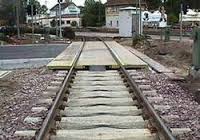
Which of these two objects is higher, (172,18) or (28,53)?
(172,18)

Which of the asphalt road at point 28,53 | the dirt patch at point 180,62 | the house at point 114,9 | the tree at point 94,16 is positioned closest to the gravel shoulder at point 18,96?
the dirt patch at point 180,62

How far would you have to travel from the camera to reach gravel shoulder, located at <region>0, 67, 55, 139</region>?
7942 millimetres

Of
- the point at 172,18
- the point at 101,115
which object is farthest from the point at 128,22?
the point at 172,18

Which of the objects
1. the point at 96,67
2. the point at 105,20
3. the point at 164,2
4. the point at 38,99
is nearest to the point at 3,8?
the point at 164,2

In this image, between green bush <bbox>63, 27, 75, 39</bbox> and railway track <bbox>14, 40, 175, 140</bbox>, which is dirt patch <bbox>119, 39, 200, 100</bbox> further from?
green bush <bbox>63, 27, 75, 39</bbox>

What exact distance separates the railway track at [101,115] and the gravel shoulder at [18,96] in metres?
0.52

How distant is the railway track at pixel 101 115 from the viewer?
689 centimetres

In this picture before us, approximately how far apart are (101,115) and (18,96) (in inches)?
129

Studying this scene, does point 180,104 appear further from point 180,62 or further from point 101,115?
point 180,62

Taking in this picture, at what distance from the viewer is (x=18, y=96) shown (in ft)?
36.1

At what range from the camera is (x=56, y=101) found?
29.9ft

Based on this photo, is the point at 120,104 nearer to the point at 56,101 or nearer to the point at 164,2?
the point at 56,101

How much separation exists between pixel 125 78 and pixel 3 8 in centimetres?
8665

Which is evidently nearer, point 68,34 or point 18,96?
point 18,96
